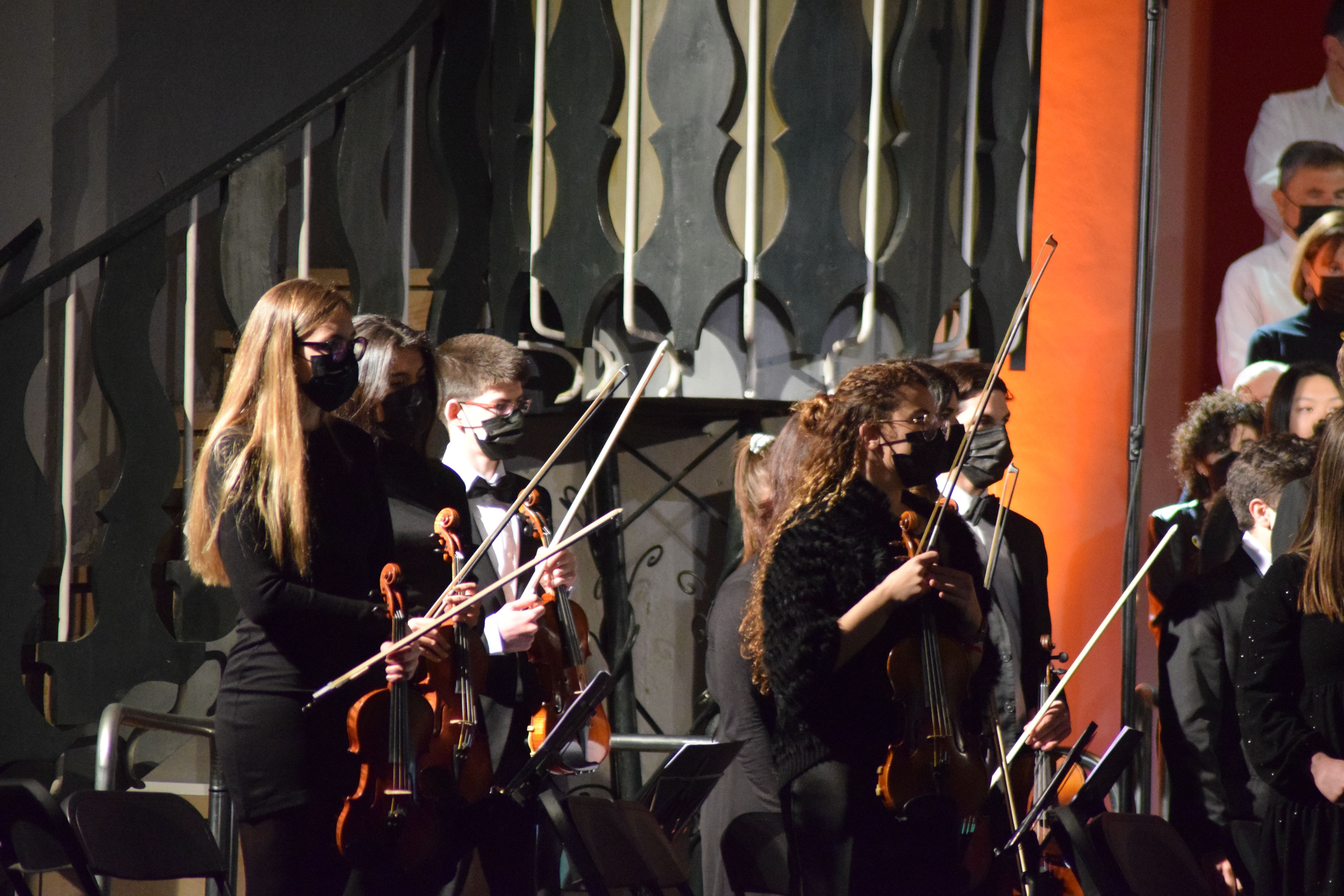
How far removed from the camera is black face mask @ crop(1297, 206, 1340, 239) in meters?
4.60

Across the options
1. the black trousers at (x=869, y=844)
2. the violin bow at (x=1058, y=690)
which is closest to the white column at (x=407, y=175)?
the violin bow at (x=1058, y=690)

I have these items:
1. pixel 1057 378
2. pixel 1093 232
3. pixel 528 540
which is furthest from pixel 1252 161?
pixel 528 540

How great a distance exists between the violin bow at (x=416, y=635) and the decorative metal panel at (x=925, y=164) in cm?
175

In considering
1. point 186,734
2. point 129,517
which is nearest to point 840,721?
point 186,734

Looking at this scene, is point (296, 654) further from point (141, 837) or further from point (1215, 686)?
point (1215, 686)

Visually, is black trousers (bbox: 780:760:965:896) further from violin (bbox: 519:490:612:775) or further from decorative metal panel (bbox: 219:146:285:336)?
decorative metal panel (bbox: 219:146:285:336)

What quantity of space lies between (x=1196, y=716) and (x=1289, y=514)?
1.83 feet

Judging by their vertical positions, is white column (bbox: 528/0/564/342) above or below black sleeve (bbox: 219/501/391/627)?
above

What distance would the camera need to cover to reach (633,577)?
14.1ft

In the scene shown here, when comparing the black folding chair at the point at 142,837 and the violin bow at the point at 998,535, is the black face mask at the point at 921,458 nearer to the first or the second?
the violin bow at the point at 998,535

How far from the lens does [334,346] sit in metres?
2.43

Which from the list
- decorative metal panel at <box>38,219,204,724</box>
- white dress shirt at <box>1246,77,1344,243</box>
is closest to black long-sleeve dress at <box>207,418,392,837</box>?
decorative metal panel at <box>38,219,204,724</box>

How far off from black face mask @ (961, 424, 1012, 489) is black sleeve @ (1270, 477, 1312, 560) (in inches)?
23.0

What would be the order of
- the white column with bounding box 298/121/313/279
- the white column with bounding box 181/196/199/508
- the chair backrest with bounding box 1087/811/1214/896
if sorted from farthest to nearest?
the white column with bounding box 298/121/313/279 < the white column with bounding box 181/196/199/508 < the chair backrest with bounding box 1087/811/1214/896
